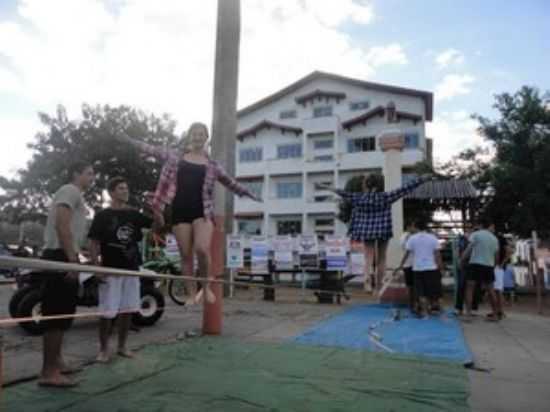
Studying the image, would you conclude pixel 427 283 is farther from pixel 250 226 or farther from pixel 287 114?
pixel 287 114

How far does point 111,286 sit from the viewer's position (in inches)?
167

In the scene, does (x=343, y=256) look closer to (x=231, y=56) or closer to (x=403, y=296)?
(x=403, y=296)

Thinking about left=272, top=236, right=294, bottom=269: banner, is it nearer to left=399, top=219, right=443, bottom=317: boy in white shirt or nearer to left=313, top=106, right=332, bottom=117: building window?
left=399, top=219, right=443, bottom=317: boy in white shirt

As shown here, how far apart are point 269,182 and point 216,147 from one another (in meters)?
25.0

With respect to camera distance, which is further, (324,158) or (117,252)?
(324,158)

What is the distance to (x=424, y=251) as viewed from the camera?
7.39 m

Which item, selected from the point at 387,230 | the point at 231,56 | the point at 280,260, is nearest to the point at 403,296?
the point at 387,230

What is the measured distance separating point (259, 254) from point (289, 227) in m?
19.2

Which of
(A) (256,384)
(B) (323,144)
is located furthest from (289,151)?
(A) (256,384)

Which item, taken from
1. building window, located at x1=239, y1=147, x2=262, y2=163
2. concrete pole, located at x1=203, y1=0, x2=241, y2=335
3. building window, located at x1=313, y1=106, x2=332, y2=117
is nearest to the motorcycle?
concrete pole, located at x1=203, y1=0, x2=241, y2=335

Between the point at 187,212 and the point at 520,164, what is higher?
the point at 520,164

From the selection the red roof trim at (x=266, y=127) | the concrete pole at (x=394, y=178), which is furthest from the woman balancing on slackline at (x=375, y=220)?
the red roof trim at (x=266, y=127)

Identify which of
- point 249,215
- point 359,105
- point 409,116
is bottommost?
point 249,215

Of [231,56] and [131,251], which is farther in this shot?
[231,56]
